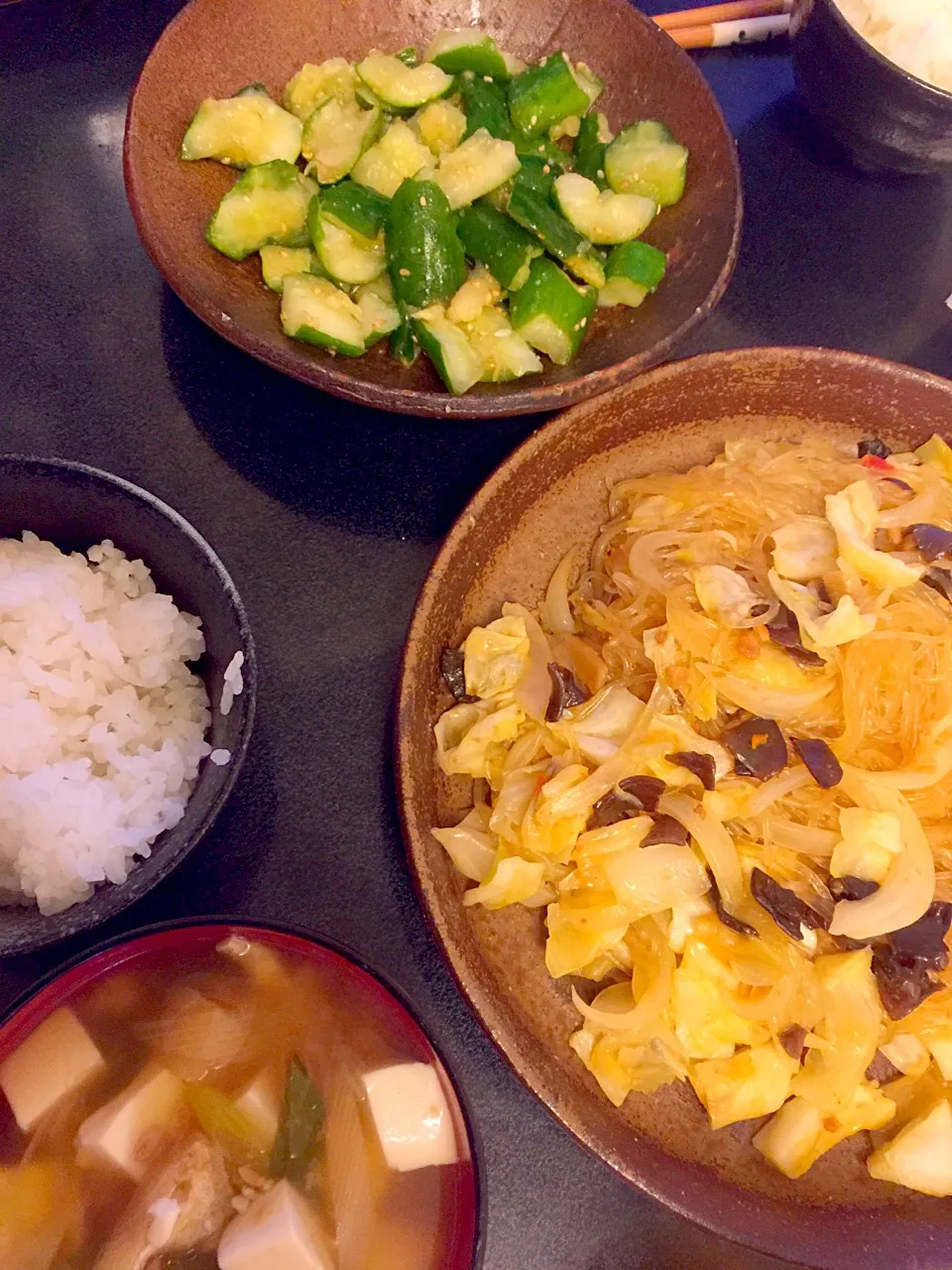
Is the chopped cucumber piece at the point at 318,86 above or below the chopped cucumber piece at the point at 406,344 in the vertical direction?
above

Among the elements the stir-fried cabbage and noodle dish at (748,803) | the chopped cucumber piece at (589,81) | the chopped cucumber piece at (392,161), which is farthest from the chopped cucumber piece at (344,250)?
the stir-fried cabbage and noodle dish at (748,803)

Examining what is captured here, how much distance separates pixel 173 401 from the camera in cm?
183

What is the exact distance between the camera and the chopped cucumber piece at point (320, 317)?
5.34ft

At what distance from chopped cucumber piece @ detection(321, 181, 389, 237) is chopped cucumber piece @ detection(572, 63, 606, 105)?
539mm

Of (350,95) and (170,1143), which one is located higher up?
(350,95)

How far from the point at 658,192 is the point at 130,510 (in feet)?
4.09

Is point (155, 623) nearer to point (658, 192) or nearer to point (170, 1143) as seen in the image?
point (170, 1143)

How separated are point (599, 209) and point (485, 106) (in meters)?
0.33

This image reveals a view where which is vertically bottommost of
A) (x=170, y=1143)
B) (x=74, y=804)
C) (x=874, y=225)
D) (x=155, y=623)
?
(x=170, y=1143)

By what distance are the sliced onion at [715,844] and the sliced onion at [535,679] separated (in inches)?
10.0

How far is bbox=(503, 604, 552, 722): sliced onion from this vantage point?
1538 mm

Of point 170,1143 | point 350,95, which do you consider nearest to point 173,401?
point 350,95

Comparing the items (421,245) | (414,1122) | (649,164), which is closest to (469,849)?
(414,1122)

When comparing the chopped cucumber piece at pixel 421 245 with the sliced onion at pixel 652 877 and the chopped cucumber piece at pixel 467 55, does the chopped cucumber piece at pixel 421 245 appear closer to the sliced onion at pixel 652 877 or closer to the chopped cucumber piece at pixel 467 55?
the chopped cucumber piece at pixel 467 55
